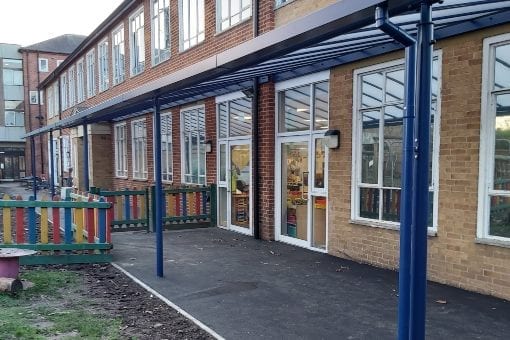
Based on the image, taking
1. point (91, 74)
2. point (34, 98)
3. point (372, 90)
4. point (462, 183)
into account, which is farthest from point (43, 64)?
point (462, 183)

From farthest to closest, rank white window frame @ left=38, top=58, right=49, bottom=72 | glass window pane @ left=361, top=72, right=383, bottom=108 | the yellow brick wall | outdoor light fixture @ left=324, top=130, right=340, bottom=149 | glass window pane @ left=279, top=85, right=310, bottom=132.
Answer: white window frame @ left=38, top=58, right=49, bottom=72 < glass window pane @ left=279, top=85, right=310, bottom=132 < outdoor light fixture @ left=324, top=130, right=340, bottom=149 < glass window pane @ left=361, top=72, right=383, bottom=108 < the yellow brick wall

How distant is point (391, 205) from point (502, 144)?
187 centimetres

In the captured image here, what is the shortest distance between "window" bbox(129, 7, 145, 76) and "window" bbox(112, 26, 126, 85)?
1114 millimetres

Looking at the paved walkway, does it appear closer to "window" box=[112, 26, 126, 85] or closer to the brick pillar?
the brick pillar

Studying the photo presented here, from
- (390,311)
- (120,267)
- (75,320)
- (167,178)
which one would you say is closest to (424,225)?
(390,311)

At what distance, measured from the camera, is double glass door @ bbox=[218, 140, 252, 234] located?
33.1 ft

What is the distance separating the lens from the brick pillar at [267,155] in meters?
8.99

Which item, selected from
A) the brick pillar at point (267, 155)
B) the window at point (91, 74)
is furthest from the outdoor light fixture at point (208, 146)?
the window at point (91, 74)

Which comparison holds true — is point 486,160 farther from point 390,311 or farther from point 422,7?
point 422,7

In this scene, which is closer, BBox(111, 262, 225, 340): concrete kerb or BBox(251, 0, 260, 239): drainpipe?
BBox(111, 262, 225, 340): concrete kerb

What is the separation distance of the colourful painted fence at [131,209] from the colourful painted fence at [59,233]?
276 centimetres

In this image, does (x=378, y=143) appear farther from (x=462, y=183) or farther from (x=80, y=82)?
(x=80, y=82)

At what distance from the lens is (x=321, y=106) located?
26.3ft

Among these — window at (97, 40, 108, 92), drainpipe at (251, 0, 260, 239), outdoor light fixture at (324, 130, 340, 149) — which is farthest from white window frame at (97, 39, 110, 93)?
outdoor light fixture at (324, 130, 340, 149)
